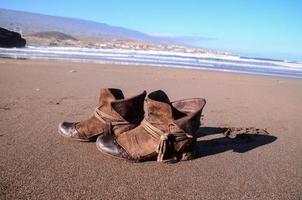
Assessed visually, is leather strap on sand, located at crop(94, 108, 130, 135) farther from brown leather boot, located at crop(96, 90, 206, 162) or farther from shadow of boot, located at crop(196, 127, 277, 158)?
shadow of boot, located at crop(196, 127, 277, 158)

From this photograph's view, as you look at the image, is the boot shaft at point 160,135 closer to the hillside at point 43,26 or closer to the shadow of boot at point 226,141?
the shadow of boot at point 226,141

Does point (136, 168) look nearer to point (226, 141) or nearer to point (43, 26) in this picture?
point (226, 141)

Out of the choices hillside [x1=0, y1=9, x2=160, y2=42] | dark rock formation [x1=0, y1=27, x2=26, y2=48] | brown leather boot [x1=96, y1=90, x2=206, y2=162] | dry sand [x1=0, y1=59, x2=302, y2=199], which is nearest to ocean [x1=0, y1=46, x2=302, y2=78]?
dark rock formation [x1=0, y1=27, x2=26, y2=48]

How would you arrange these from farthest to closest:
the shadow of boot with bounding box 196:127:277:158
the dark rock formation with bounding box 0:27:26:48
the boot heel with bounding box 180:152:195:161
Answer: the dark rock formation with bounding box 0:27:26:48, the shadow of boot with bounding box 196:127:277:158, the boot heel with bounding box 180:152:195:161

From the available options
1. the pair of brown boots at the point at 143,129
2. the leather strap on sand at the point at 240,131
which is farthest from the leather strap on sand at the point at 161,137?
the leather strap on sand at the point at 240,131

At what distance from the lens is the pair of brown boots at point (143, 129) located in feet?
7.70

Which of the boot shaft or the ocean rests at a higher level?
the boot shaft

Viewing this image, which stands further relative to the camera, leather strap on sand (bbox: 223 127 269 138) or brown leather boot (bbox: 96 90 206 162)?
leather strap on sand (bbox: 223 127 269 138)

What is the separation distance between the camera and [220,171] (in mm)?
2299

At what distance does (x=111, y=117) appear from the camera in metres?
2.63

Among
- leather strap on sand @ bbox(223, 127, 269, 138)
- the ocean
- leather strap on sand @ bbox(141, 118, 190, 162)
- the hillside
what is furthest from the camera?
the hillside

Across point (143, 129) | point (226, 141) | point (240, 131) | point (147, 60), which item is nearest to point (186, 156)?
point (143, 129)

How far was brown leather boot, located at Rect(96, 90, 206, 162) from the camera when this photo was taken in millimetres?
2336

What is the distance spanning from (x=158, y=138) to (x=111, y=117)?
448mm
